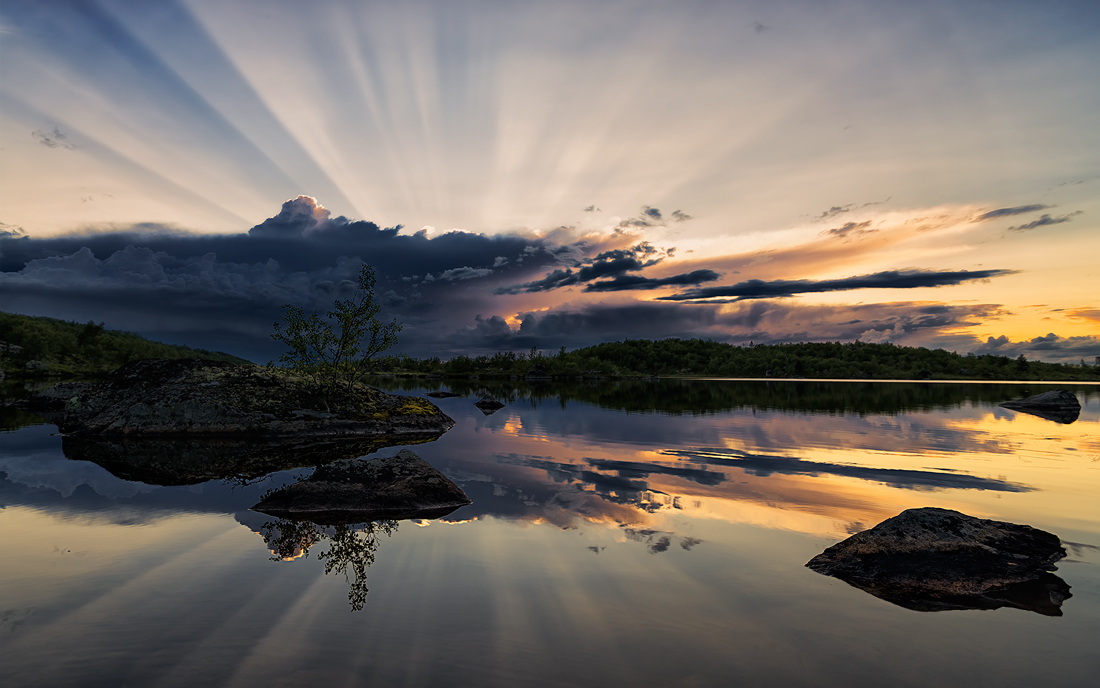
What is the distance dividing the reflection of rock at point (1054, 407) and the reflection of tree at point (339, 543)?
5361cm

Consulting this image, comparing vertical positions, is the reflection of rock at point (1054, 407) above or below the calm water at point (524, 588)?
below

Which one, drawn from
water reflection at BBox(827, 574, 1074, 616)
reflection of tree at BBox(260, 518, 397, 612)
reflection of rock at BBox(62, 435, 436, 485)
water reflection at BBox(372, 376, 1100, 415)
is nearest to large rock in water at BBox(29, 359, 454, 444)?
reflection of rock at BBox(62, 435, 436, 485)

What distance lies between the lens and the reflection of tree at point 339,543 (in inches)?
354

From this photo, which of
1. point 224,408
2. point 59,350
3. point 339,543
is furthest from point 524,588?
point 59,350

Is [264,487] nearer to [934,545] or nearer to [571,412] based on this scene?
[934,545]

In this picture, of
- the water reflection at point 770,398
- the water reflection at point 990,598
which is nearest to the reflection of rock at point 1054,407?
the water reflection at point 770,398

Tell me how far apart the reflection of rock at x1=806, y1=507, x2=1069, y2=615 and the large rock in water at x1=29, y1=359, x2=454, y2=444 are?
25324mm

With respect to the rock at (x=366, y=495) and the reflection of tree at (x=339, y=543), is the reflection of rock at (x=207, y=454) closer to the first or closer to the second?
the rock at (x=366, y=495)

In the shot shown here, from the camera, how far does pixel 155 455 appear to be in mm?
21984

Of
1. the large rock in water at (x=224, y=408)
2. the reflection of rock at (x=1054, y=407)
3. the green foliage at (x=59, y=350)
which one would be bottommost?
the reflection of rock at (x=1054, y=407)

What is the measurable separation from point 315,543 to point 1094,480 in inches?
987

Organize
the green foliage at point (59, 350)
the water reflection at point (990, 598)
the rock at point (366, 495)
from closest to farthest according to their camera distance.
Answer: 1. the water reflection at point (990, 598)
2. the rock at point (366, 495)
3. the green foliage at point (59, 350)

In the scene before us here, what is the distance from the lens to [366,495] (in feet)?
45.2

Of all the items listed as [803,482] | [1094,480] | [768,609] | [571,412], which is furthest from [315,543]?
[571,412]
